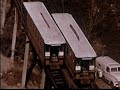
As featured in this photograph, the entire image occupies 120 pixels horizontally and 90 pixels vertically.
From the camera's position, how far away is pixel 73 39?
26562mm

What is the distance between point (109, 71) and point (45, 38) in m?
7.20

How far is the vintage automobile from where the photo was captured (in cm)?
3031

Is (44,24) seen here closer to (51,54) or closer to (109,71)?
(51,54)

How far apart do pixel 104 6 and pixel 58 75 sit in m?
14.9

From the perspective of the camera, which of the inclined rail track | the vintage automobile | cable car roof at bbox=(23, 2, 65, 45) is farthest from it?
the vintage automobile

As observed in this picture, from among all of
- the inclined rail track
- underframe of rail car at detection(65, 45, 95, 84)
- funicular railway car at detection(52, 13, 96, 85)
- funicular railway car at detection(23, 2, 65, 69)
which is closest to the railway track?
the inclined rail track

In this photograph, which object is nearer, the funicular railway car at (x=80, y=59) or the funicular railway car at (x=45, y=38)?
the funicular railway car at (x=80, y=59)

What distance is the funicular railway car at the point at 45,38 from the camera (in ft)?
86.3

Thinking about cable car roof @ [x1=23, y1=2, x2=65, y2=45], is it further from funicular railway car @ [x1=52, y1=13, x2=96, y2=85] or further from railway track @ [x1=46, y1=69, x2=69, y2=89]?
railway track @ [x1=46, y1=69, x2=69, y2=89]

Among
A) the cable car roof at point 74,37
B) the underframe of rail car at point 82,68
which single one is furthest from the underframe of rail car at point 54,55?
the underframe of rail car at point 82,68

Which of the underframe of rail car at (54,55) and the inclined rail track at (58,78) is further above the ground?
the underframe of rail car at (54,55)

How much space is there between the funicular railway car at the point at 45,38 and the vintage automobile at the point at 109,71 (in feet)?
17.9

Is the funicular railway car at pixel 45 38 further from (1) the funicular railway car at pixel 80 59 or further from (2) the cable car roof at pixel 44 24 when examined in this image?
(1) the funicular railway car at pixel 80 59

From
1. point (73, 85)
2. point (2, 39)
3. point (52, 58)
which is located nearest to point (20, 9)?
point (2, 39)
